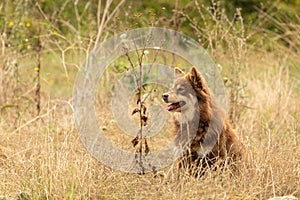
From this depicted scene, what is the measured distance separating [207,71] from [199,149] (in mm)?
1653

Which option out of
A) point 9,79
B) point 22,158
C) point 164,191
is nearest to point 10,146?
point 22,158

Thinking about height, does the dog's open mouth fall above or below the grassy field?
above

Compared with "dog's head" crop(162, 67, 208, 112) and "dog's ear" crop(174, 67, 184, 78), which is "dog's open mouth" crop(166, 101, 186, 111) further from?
"dog's ear" crop(174, 67, 184, 78)

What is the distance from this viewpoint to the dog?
221 inches

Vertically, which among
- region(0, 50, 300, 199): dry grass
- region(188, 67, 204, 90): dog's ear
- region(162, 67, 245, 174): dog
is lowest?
region(0, 50, 300, 199): dry grass

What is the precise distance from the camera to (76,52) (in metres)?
7.75

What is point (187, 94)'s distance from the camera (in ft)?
19.2

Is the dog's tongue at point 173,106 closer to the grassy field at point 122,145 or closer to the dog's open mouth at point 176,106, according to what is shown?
the dog's open mouth at point 176,106

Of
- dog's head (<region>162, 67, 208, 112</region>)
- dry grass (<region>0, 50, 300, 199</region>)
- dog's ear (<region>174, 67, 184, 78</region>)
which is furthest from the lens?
dog's ear (<region>174, 67, 184, 78</region>)

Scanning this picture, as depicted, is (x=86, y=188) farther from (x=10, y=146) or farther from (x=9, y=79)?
(x=9, y=79)

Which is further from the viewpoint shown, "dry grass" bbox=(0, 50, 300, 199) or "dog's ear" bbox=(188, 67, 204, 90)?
"dog's ear" bbox=(188, 67, 204, 90)

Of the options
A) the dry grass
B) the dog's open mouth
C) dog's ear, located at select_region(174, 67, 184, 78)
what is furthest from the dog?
the dry grass

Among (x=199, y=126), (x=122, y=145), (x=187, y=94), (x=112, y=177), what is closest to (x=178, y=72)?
(x=187, y=94)

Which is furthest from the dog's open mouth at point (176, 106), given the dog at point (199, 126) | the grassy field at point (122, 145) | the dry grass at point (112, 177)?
the dry grass at point (112, 177)
